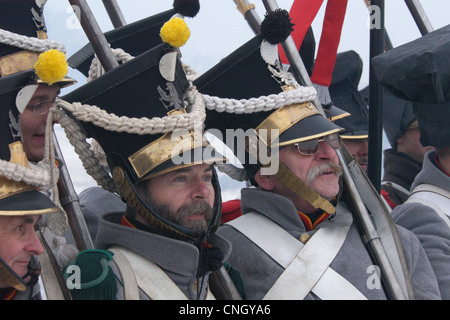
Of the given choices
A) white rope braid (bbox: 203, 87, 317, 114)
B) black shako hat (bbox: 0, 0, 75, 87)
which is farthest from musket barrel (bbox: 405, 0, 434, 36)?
black shako hat (bbox: 0, 0, 75, 87)

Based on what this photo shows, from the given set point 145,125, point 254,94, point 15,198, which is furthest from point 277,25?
point 15,198

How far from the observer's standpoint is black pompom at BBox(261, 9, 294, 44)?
3.84m

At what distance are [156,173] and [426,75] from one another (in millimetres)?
1658

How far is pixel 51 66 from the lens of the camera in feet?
10.2

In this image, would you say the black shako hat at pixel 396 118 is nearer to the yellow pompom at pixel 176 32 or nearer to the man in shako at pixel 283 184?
the man in shako at pixel 283 184

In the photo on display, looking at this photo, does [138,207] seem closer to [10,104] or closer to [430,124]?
[10,104]

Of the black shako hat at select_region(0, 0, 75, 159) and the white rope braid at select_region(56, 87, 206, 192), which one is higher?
the black shako hat at select_region(0, 0, 75, 159)

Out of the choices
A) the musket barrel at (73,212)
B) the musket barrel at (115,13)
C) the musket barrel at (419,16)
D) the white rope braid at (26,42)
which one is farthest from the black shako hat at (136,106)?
the musket barrel at (419,16)

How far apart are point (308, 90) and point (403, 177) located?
2.15 m

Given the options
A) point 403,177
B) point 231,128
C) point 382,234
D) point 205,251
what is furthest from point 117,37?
point 403,177

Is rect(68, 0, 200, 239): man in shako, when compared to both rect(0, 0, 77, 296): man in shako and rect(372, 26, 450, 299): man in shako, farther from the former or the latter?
rect(372, 26, 450, 299): man in shako

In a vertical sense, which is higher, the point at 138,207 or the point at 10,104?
the point at 10,104

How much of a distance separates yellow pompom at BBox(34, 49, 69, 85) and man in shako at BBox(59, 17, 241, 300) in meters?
0.23

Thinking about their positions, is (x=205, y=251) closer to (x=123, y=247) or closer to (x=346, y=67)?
(x=123, y=247)
